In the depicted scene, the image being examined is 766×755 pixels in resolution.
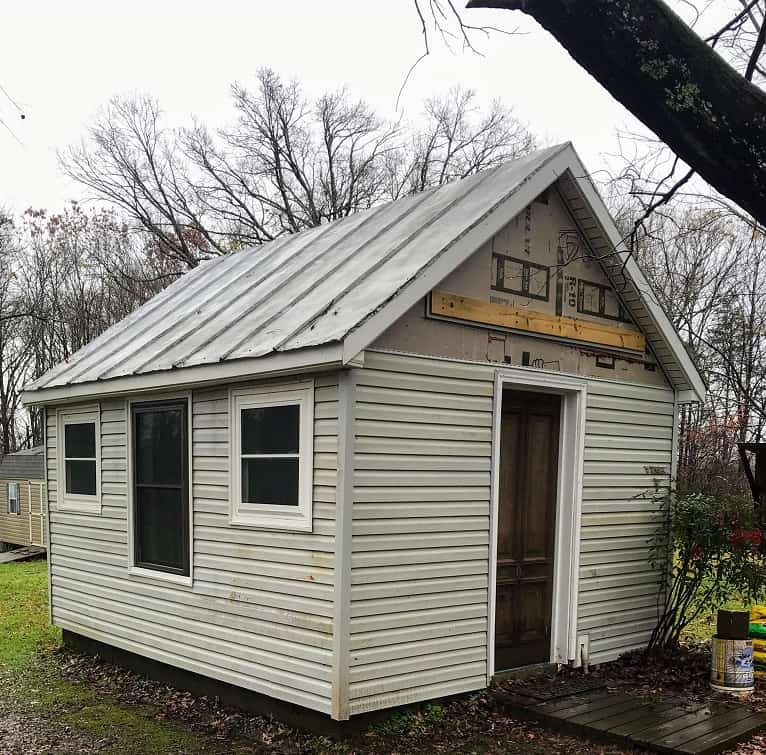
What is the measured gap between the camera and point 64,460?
374 inches

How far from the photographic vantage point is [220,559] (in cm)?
701

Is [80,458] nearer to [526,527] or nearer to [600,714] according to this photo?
[526,527]

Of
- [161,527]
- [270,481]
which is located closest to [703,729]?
[270,481]

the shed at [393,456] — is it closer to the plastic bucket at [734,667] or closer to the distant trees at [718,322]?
the plastic bucket at [734,667]

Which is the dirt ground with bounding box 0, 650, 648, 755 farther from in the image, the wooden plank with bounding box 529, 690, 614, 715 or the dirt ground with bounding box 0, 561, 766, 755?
the wooden plank with bounding box 529, 690, 614, 715

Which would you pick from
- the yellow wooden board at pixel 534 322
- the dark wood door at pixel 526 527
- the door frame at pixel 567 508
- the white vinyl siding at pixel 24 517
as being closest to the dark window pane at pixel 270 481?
the yellow wooden board at pixel 534 322

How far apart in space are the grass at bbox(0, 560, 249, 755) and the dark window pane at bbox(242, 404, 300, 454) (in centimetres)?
227

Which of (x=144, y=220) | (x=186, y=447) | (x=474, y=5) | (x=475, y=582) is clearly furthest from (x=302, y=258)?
(x=144, y=220)

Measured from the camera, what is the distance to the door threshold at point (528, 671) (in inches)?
279

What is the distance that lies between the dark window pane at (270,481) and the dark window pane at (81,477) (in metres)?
2.96

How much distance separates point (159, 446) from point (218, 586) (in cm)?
161

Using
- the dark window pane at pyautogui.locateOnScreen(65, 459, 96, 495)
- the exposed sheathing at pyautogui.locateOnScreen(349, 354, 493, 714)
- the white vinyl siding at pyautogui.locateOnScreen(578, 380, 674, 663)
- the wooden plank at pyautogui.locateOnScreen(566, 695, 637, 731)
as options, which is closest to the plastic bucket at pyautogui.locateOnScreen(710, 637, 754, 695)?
the wooden plank at pyautogui.locateOnScreen(566, 695, 637, 731)

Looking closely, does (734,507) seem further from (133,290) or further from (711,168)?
(133,290)

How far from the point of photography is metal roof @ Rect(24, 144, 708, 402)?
611 cm
